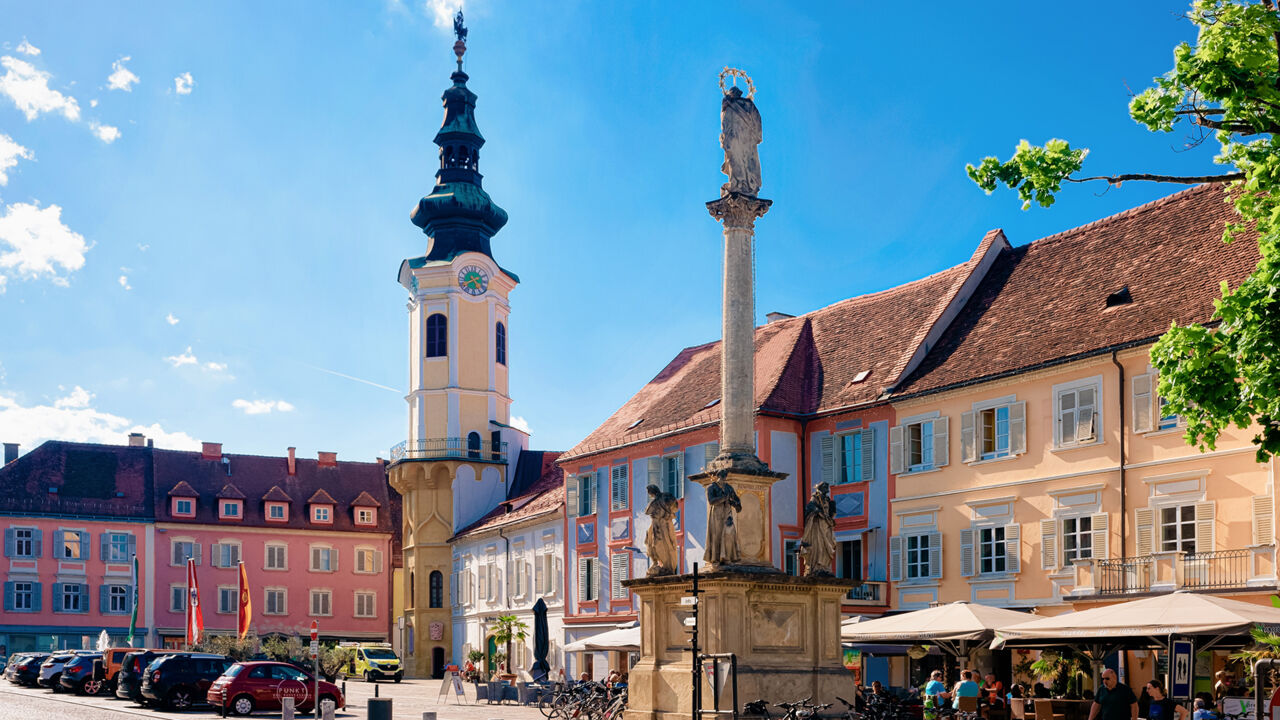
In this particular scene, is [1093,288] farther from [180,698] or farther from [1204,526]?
[180,698]

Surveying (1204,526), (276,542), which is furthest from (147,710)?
(276,542)

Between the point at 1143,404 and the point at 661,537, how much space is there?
12.0 metres

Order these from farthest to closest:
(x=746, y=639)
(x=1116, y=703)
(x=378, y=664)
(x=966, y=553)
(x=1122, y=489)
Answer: (x=378, y=664), (x=966, y=553), (x=1122, y=489), (x=746, y=639), (x=1116, y=703)

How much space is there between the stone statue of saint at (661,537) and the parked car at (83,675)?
2418 cm

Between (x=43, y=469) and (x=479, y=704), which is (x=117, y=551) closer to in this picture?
(x=43, y=469)

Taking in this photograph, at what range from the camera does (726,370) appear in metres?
25.7

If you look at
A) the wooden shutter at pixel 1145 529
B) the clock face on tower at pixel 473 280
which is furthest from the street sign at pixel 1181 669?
the clock face on tower at pixel 473 280

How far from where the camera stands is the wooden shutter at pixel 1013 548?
33.9 metres

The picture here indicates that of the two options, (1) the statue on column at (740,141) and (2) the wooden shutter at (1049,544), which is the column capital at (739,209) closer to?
(1) the statue on column at (740,141)

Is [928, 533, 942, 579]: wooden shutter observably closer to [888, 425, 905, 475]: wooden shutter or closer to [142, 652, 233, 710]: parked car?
[888, 425, 905, 475]: wooden shutter

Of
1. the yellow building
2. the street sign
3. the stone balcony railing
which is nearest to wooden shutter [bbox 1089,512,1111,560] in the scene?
the yellow building

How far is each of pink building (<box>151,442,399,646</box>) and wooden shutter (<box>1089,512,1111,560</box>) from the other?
173ft

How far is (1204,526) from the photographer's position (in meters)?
29.3

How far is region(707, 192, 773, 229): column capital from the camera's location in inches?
1033
